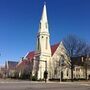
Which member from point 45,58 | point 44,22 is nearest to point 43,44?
point 45,58

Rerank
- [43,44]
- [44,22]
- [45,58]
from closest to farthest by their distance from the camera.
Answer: [44,22]
[43,44]
[45,58]

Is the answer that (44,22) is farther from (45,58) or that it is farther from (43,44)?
(45,58)

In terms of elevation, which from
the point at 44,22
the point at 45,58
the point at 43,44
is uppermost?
the point at 44,22

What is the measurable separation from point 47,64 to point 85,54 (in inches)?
959

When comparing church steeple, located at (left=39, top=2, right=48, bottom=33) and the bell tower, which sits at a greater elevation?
church steeple, located at (left=39, top=2, right=48, bottom=33)

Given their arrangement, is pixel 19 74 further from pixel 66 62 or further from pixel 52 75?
pixel 66 62

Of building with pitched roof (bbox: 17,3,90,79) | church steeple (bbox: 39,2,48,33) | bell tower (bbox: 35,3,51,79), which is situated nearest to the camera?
building with pitched roof (bbox: 17,3,90,79)

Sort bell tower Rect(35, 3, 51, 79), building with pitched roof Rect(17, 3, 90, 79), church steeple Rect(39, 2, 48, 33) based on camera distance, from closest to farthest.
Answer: building with pitched roof Rect(17, 3, 90, 79), bell tower Rect(35, 3, 51, 79), church steeple Rect(39, 2, 48, 33)

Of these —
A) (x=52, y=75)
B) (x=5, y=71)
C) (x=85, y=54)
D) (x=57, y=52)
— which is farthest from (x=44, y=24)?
(x=5, y=71)

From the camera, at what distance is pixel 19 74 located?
121125mm

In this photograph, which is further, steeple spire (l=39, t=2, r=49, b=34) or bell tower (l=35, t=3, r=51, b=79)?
steeple spire (l=39, t=2, r=49, b=34)

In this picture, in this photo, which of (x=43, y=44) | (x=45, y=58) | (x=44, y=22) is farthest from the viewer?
(x=45, y=58)

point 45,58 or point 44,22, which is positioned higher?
point 44,22

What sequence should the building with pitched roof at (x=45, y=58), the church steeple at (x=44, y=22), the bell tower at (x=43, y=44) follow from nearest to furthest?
the building with pitched roof at (x=45, y=58) < the bell tower at (x=43, y=44) < the church steeple at (x=44, y=22)
